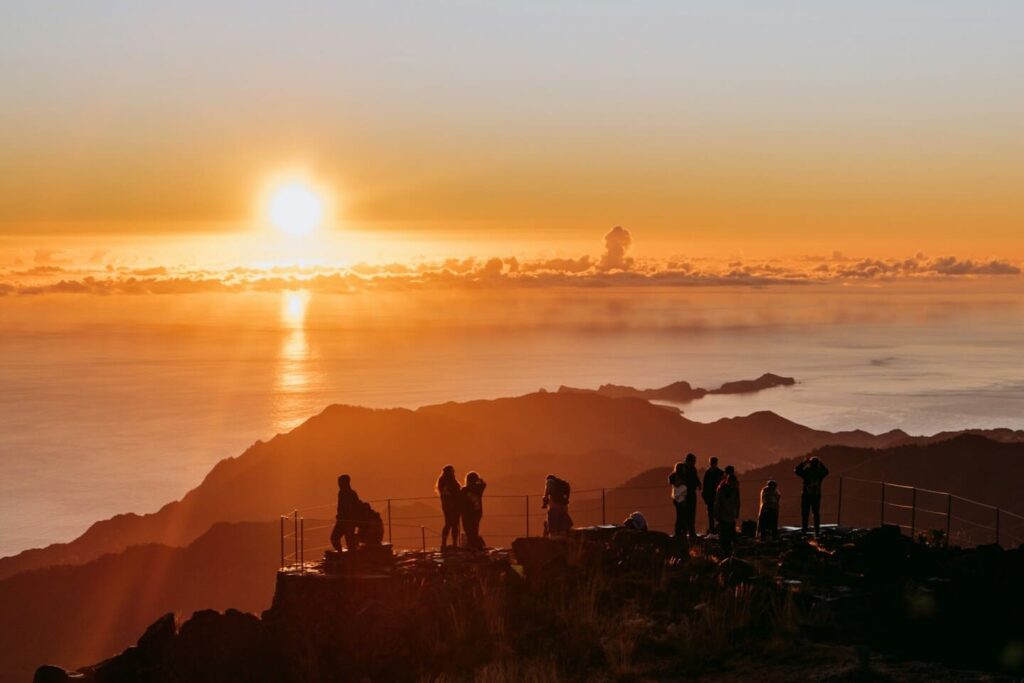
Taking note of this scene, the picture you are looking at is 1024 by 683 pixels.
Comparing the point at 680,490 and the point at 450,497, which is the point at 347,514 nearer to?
the point at 450,497

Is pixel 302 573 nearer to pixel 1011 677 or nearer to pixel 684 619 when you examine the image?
pixel 684 619

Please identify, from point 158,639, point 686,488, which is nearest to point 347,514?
point 158,639

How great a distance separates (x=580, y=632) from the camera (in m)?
17.1

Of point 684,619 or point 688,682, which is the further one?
point 684,619

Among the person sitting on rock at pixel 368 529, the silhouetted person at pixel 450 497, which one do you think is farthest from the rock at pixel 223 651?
the silhouetted person at pixel 450 497

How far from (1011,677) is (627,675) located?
5034 mm

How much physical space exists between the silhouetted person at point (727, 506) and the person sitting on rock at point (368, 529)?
6680 millimetres

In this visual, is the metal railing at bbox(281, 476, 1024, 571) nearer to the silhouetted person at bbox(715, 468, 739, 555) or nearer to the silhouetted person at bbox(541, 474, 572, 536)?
the silhouetted person at bbox(541, 474, 572, 536)

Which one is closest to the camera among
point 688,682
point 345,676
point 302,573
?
point 688,682

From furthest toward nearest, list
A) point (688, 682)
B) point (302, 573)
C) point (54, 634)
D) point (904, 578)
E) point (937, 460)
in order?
point (54, 634) → point (937, 460) → point (302, 573) → point (904, 578) → point (688, 682)

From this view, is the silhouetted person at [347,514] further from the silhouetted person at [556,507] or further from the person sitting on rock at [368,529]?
the silhouetted person at [556,507]

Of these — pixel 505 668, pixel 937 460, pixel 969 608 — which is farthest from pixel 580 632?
pixel 937 460

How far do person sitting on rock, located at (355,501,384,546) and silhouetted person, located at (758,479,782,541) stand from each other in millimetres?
8039

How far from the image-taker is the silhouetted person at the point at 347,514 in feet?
67.9
